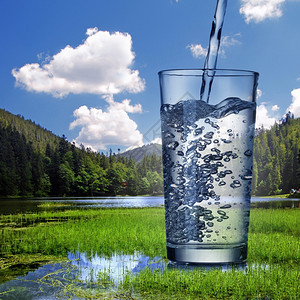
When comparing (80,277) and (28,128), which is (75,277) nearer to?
(80,277)

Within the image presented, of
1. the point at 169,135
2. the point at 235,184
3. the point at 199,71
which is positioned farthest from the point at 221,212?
the point at 199,71

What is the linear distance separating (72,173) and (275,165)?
88.9ft

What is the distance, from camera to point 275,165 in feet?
154

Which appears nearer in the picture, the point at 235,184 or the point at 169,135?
the point at 235,184

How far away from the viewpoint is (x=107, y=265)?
8.27 feet

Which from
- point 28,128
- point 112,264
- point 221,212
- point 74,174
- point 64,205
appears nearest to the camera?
point 221,212

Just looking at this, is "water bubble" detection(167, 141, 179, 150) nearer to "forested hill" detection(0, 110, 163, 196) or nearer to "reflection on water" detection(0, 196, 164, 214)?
"reflection on water" detection(0, 196, 164, 214)

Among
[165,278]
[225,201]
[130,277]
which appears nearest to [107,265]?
[130,277]

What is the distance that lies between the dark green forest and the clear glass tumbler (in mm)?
33576

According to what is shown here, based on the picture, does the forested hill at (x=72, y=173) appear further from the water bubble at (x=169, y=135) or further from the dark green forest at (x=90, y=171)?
the water bubble at (x=169, y=135)

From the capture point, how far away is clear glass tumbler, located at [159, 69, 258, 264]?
2092mm

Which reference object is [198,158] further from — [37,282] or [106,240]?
[106,240]

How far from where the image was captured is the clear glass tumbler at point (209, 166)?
6.86ft

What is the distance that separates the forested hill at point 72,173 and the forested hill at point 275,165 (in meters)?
13.2
